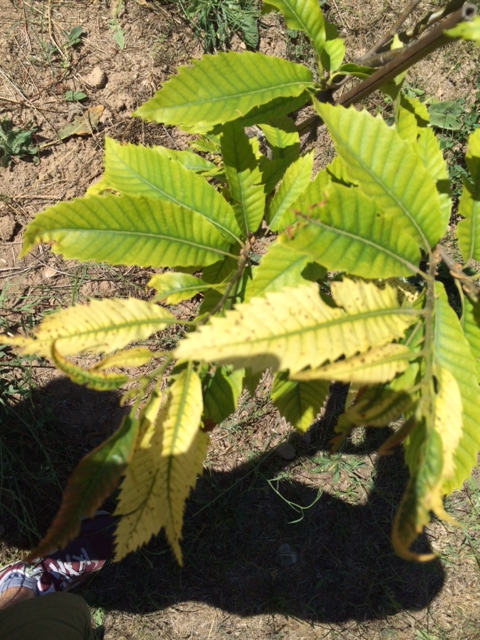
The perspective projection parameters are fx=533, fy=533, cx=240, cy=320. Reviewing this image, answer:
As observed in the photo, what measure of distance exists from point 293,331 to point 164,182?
663mm

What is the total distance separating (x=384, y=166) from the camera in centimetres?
101

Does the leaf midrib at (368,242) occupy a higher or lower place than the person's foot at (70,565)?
higher

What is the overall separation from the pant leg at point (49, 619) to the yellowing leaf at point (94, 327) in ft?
6.27

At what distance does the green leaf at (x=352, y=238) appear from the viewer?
933mm

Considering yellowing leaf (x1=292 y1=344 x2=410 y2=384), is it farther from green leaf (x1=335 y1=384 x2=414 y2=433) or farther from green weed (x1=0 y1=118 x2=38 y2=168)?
green weed (x1=0 y1=118 x2=38 y2=168)

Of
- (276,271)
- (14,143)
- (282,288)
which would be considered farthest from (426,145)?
(14,143)

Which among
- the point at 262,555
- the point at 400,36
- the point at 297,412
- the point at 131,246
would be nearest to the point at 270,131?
the point at 400,36

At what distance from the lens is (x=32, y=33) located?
103 inches

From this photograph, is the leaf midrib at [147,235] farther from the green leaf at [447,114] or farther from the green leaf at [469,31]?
the green leaf at [447,114]

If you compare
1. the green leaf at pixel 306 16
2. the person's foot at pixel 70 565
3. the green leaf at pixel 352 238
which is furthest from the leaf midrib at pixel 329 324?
the person's foot at pixel 70 565

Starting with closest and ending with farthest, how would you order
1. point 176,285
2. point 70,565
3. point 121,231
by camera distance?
1. point 121,231
2. point 176,285
3. point 70,565

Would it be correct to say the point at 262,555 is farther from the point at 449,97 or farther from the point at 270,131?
the point at 449,97

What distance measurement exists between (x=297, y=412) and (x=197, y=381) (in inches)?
18.8

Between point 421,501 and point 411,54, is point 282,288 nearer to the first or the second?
point 421,501
